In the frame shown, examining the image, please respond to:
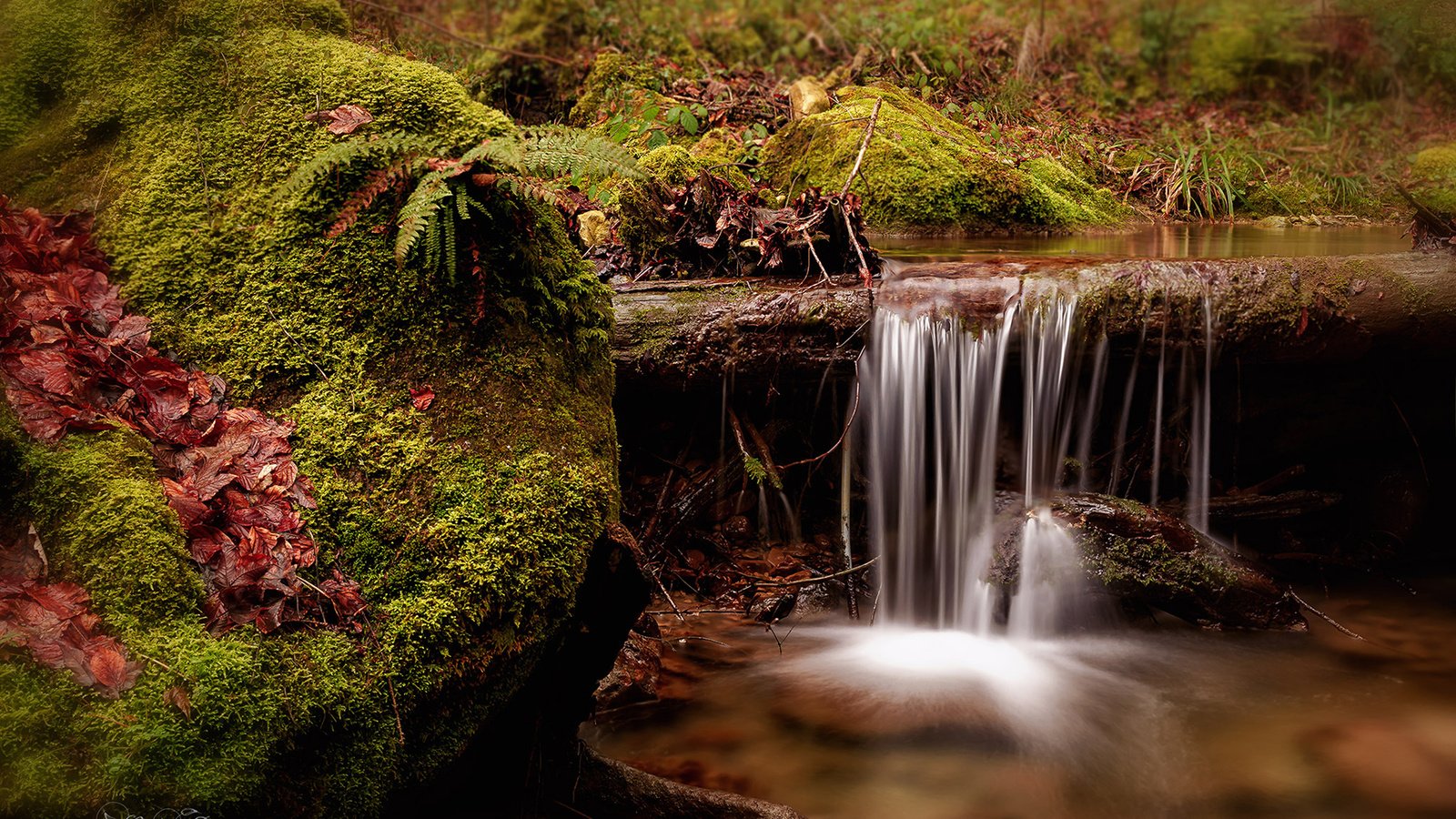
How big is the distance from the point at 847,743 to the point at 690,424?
211cm

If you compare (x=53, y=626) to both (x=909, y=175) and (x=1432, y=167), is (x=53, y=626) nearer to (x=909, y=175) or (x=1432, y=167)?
(x=909, y=175)

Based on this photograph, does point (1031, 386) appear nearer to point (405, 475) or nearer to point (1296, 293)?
point (1296, 293)

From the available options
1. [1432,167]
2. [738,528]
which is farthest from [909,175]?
[1432,167]

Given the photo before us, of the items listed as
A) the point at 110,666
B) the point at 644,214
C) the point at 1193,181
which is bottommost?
the point at 110,666

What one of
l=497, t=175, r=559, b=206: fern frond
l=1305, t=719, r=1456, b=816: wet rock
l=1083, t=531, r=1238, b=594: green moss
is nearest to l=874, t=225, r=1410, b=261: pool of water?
l=1083, t=531, r=1238, b=594: green moss

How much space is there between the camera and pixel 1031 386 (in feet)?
16.6

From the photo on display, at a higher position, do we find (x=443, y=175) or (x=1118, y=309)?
(x=443, y=175)

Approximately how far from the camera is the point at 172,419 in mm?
2666

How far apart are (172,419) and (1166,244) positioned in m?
7.81

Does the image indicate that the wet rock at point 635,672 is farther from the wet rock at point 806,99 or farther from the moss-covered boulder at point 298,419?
the wet rock at point 806,99

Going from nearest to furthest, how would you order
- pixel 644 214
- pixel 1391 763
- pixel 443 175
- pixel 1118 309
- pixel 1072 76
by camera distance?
pixel 443 175 < pixel 1391 763 < pixel 1118 309 < pixel 644 214 < pixel 1072 76

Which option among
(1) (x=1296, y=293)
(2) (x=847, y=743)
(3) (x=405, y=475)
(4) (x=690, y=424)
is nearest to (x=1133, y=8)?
(1) (x=1296, y=293)

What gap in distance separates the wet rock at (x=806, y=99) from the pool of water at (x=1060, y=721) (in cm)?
638

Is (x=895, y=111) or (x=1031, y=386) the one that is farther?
(x=895, y=111)
